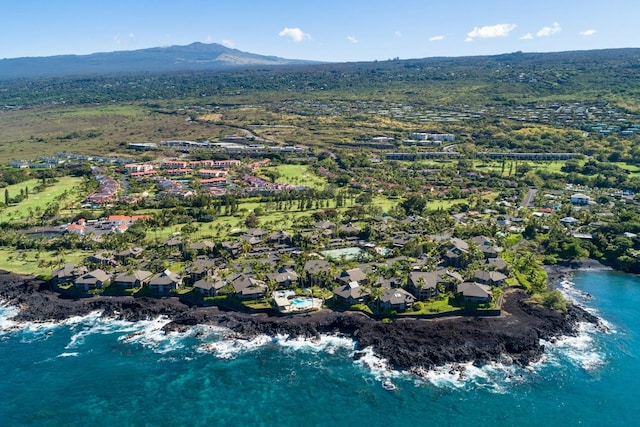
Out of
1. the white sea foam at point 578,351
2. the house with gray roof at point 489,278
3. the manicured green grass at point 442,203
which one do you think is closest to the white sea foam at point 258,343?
the house with gray roof at point 489,278

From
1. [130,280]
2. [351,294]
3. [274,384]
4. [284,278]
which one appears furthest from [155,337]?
[351,294]

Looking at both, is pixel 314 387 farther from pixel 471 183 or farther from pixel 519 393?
pixel 471 183

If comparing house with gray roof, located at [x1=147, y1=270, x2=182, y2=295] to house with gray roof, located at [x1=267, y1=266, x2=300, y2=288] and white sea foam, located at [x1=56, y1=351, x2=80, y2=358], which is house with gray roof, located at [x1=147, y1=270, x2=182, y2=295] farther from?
white sea foam, located at [x1=56, y1=351, x2=80, y2=358]

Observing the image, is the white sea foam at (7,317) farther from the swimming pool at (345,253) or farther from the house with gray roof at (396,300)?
the house with gray roof at (396,300)

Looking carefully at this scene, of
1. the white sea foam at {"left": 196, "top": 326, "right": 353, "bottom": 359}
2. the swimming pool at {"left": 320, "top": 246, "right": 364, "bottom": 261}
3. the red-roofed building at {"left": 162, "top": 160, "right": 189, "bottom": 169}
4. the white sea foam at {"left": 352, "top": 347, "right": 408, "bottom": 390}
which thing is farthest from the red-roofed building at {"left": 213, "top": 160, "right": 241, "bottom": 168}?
the white sea foam at {"left": 352, "top": 347, "right": 408, "bottom": 390}

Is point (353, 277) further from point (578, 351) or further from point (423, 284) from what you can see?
point (578, 351)
